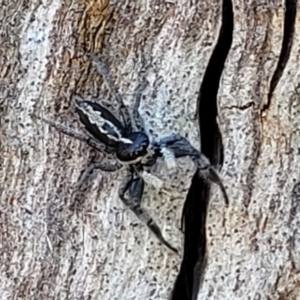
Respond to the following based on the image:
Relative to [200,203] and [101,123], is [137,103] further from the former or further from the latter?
[200,203]

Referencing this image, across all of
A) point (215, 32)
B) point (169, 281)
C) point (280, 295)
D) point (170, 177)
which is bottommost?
point (280, 295)

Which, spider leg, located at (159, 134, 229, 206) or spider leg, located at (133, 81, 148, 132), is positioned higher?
spider leg, located at (133, 81, 148, 132)

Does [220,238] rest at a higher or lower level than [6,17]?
lower

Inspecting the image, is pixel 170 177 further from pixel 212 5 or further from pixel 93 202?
pixel 212 5

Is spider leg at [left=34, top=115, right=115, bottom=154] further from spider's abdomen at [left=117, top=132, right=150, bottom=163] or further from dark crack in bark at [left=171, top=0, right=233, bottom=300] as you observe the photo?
dark crack in bark at [left=171, top=0, right=233, bottom=300]

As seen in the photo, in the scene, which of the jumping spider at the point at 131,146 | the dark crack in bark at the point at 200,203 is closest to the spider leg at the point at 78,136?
the jumping spider at the point at 131,146

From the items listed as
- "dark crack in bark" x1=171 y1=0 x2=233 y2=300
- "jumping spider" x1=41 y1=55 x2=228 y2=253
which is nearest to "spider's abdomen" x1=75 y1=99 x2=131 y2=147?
"jumping spider" x1=41 y1=55 x2=228 y2=253

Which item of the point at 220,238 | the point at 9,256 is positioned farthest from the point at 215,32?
the point at 9,256
